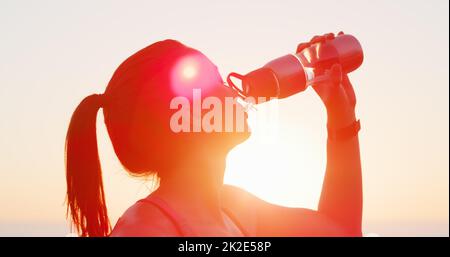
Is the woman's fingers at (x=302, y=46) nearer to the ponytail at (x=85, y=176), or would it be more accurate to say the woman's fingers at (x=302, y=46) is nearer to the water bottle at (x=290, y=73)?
the water bottle at (x=290, y=73)

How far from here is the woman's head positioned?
138 cm

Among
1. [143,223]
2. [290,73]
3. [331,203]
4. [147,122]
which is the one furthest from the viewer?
[290,73]

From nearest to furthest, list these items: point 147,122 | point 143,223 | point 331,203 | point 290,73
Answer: point 143,223 < point 147,122 < point 331,203 < point 290,73

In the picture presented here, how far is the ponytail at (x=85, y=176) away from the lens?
146 cm

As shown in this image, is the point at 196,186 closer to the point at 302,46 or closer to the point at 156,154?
the point at 156,154

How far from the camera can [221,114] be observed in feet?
4.66

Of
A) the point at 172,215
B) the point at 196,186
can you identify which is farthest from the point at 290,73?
the point at 172,215

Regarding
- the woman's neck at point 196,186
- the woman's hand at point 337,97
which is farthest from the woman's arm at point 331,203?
the woman's neck at point 196,186

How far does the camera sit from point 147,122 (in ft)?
4.51

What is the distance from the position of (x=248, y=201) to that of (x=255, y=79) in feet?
1.46

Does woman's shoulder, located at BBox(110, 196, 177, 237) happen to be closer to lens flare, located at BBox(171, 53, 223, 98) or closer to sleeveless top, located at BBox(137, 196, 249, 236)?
sleeveless top, located at BBox(137, 196, 249, 236)

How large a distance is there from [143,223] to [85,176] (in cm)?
30
